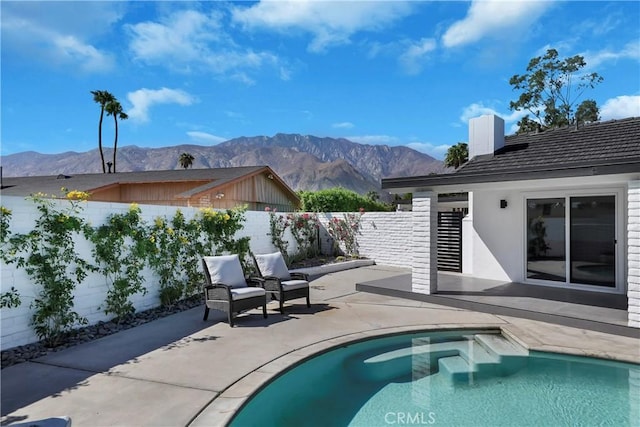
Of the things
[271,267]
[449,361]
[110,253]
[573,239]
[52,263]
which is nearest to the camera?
[449,361]

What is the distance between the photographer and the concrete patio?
376cm

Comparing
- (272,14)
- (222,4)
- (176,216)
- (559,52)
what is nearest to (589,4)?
(272,14)

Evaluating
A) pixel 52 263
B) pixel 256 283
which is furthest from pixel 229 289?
pixel 52 263

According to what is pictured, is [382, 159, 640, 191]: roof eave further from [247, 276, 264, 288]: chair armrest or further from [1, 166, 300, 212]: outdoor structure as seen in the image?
[1, 166, 300, 212]: outdoor structure

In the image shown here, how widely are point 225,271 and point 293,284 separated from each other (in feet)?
4.39

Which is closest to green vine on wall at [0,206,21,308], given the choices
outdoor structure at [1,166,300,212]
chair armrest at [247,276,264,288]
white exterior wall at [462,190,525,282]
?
chair armrest at [247,276,264,288]

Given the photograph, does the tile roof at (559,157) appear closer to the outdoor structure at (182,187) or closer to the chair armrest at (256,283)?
the chair armrest at (256,283)

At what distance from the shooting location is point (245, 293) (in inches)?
273

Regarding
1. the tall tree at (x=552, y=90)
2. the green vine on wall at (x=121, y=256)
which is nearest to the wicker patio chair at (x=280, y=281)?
the green vine on wall at (x=121, y=256)

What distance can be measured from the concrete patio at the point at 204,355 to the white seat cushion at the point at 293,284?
0.47 metres

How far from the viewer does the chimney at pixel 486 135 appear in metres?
10.9

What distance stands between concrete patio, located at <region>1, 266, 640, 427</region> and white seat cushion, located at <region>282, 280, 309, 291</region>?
0.47 meters

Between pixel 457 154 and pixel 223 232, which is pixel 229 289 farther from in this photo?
pixel 457 154

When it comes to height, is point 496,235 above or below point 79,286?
above
